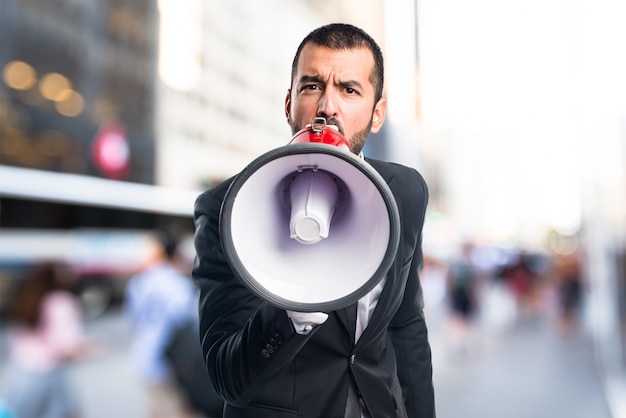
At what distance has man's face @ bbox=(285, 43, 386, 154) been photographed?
30.5 inches

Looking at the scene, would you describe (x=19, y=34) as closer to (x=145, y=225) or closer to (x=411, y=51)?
(x=145, y=225)

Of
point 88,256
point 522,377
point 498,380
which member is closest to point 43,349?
point 498,380

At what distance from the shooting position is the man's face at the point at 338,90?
2.54ft

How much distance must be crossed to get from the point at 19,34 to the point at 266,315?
12246mm

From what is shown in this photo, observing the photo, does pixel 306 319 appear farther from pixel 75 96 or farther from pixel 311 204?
pixel 75 96

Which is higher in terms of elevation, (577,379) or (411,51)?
(411,51)

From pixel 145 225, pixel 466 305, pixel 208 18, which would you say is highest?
pixel 208 18

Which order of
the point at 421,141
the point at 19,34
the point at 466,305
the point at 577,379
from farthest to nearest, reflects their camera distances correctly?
the point at 19,34 < the point at 466,305 < the point at 577,379 < the point at 421,141

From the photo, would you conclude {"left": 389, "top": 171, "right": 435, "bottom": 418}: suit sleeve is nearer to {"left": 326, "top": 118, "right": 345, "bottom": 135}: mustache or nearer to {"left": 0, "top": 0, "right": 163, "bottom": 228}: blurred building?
{"left": 326, "top": 118, "right": 345, "bottom": 135}: mustache

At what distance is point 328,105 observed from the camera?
30.3 inches

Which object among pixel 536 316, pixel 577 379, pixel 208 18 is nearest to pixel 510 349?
pixel 577 379

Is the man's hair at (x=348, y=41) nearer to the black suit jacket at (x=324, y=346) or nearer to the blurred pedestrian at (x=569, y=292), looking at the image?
the black suit jacket at (x=324, y=346)

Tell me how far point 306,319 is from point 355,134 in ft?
0.81

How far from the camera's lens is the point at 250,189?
74 centimetres
